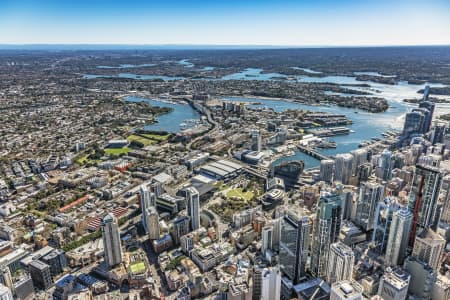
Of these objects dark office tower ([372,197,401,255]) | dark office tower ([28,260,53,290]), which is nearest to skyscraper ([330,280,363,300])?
dark office tower ([372,197,401,255])

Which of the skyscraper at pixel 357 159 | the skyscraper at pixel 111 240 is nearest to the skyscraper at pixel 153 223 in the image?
the skyscraper at pixel 111 240

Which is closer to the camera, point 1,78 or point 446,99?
point 446,99

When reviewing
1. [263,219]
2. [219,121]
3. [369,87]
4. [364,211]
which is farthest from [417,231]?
[369,87]

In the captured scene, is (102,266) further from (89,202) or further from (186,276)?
(89,202)

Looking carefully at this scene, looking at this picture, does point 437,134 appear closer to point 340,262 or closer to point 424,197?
point 424,197

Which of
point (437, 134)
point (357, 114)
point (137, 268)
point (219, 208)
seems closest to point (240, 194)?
point (219, 208)

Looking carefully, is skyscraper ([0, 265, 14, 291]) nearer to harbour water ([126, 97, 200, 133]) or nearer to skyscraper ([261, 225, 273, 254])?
skyscraper ([261, 225, 273, 254])
